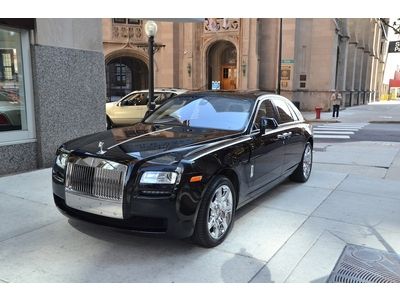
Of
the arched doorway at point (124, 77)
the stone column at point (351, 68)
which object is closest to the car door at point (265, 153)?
the arched doorway at point (124, 77)

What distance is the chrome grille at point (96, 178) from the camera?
3.80 meters

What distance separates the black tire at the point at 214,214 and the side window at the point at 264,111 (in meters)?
1.13

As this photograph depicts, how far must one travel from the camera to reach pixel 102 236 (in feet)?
14.3

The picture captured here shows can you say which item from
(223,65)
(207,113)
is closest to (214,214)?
(207,113)

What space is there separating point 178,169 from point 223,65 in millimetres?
29548

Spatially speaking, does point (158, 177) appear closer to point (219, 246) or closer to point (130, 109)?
point (219, 246)

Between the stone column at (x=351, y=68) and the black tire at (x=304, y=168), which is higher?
the stone column at (x=351, y=68)

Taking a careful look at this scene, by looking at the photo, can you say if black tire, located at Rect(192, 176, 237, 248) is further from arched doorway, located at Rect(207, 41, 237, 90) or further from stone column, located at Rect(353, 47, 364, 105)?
stone column, located at Rect(353, 47, 364, 105)

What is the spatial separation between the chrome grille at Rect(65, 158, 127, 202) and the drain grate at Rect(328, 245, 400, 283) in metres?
2.10

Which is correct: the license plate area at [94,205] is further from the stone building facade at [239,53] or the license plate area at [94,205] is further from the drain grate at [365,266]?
the stone building facade at [239,53]

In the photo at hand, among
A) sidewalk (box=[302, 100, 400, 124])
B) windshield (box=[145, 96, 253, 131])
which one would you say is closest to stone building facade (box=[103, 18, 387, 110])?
→ sidewalk (box=[302, 100, 400, 124])

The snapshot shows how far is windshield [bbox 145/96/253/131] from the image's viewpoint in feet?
16.8

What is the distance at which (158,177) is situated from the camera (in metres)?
3.74

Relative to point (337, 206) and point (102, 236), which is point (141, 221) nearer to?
point (102, 236)
